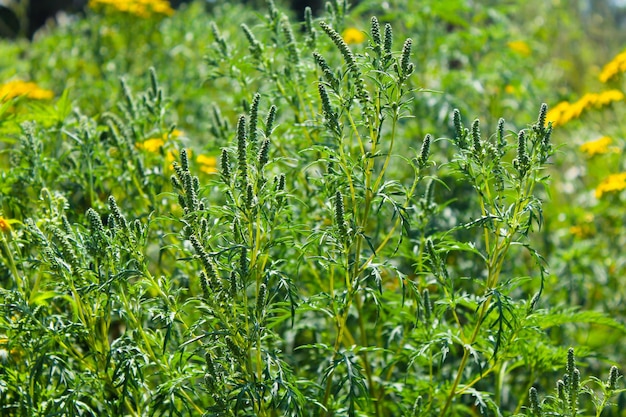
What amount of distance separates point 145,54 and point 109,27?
1.11ft

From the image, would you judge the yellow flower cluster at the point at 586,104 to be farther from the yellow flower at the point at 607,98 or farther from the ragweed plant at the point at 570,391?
the ragweed plant at the point at 570,391

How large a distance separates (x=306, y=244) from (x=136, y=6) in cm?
336

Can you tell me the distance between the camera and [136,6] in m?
4.74

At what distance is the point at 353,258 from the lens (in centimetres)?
212

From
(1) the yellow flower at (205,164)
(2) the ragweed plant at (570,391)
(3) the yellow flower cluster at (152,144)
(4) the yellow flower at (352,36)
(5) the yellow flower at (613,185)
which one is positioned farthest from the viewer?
(4) the yellow flower at (352,36)

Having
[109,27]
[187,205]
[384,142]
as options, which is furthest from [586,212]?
[109,27]

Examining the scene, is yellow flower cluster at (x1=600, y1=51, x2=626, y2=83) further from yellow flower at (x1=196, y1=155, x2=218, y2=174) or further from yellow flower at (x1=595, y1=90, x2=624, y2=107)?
yellow flower at (x1=196, y1=155, x2=218, y2=174)

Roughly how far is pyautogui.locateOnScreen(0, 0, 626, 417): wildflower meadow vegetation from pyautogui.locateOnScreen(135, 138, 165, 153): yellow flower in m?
0.01

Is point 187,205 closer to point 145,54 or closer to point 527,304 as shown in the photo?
point 527,304

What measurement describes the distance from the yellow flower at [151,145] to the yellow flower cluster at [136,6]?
6.86ft

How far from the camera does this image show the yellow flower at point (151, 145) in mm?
2754

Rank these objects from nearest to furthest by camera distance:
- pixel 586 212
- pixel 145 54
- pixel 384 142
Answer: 1. pixel 384 142
2. pixel 586 212
3. pixel 145 54

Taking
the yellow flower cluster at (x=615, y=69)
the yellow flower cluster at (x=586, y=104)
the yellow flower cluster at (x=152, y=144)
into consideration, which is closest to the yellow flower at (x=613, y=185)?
the yellow flower cluster at (x=586, y=104)

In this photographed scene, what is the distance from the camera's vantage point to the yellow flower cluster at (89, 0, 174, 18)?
469 centimetres
